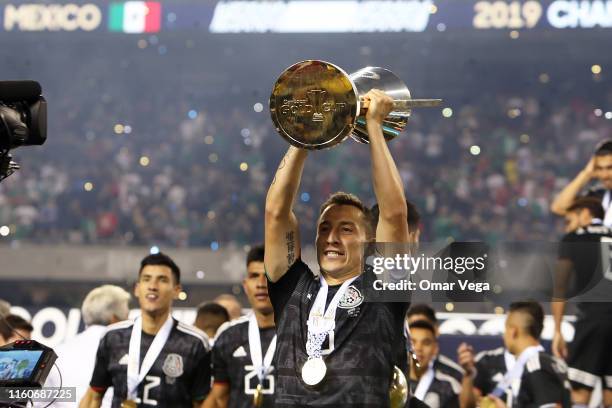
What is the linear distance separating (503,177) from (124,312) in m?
6.25

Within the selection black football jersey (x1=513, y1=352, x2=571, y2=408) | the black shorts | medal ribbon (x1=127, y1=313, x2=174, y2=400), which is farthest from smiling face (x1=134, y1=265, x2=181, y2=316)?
the black shorts

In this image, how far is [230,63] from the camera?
12.1m

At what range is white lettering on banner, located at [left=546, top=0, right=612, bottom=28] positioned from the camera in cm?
1030

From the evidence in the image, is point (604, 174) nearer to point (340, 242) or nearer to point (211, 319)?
point (211, 319)

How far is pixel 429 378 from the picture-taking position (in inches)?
228

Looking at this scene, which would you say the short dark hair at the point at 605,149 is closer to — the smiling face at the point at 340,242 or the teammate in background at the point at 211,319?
the teammate in background at the point at 211,319

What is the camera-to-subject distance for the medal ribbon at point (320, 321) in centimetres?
319

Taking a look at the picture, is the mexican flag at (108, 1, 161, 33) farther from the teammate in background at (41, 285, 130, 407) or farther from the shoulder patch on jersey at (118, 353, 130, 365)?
the shoulder patch on jersey at (118, 353, 130, 365)

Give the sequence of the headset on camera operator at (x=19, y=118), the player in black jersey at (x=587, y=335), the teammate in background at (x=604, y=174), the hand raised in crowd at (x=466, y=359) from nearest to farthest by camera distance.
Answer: the headset on camera operator at (x=19, y=118) < the hand raised in crowd at (x=466, y=359) < the player in black jersey at (x=587, y=335) < the teammate in background at (x=604, y=174)

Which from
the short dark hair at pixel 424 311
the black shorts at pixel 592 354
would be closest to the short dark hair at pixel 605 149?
the black shorts at pixel 592 354

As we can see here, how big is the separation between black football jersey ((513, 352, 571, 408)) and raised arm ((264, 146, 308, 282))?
2.41m

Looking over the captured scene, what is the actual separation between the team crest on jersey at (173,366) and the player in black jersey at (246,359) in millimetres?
199

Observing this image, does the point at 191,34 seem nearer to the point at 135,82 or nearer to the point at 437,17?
the point at 135,82

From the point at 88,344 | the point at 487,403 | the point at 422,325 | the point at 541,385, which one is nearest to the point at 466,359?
the point at 422,325
